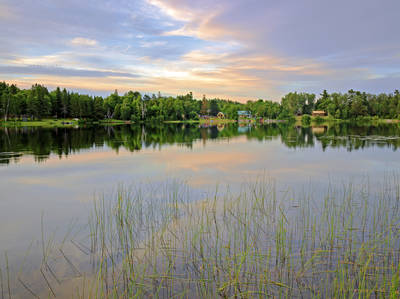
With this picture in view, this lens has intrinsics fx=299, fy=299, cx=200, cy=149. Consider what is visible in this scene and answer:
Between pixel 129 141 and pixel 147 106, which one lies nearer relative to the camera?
pixel 129 141

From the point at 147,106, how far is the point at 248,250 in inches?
5465

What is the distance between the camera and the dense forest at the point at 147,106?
97.1 metres

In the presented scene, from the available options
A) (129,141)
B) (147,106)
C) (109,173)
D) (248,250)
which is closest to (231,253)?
(248,250)

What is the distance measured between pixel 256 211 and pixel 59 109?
112 meters

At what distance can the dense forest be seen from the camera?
3824 inches

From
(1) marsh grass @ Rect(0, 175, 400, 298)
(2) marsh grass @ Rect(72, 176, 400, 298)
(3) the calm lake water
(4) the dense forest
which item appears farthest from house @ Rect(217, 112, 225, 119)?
(1) marsh grass @ Rect(0, 175, 400, 298)

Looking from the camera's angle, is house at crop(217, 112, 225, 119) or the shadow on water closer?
the shadow on water

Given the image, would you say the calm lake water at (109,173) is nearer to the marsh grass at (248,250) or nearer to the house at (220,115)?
the marsh grass at (248,250)

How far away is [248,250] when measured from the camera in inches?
328

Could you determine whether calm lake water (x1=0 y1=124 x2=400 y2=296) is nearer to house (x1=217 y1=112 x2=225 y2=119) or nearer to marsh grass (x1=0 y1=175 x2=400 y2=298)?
marsh grass (x1=0 y1=175 x2=400 y2=298)

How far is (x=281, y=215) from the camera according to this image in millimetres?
11227

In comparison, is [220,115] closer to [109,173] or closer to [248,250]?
[109,173]

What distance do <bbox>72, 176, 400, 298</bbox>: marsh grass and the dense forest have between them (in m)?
98.0

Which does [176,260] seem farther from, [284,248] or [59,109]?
[59,109]
